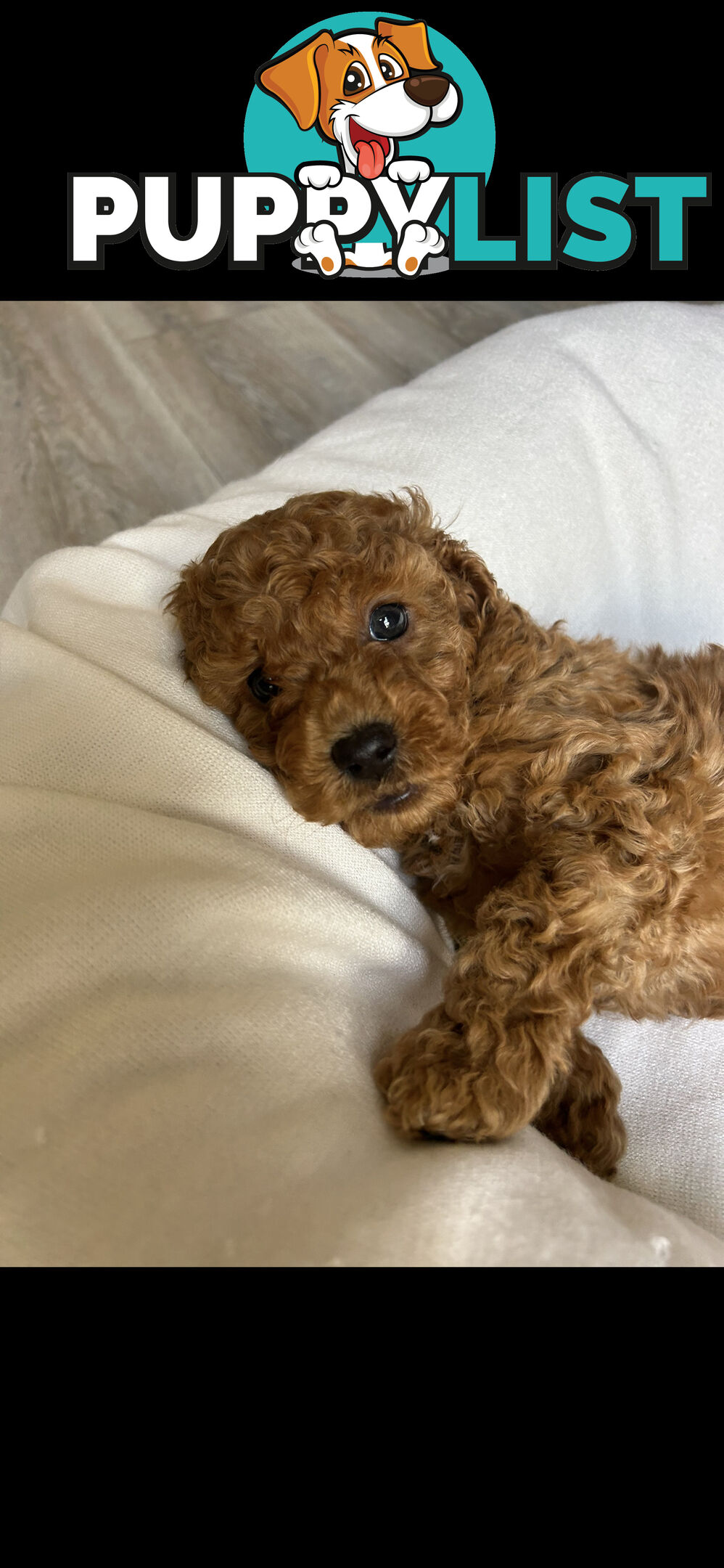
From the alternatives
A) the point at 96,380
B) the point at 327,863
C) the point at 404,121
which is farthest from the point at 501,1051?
the point at 96,380

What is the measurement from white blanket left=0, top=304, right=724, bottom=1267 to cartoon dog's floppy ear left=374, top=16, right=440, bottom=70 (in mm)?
1267

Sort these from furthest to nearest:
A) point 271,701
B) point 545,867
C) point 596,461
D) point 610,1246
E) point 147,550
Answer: point 596,461
point 147,550
point 271,701
point 545,867
point 610,1246

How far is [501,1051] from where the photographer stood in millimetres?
1848

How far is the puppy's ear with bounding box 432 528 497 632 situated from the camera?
2.28 metres

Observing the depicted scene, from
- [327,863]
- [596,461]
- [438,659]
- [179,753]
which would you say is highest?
[596,461]

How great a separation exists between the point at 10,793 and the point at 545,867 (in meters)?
1.21

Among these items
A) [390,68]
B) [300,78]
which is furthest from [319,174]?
[390,68]

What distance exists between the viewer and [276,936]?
6.44 feet

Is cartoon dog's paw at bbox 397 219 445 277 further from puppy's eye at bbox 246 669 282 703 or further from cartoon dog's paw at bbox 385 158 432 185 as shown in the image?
puppy's eye at bbox 246 669 282 703

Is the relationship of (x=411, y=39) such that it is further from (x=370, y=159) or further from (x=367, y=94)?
(x=370, y=159)

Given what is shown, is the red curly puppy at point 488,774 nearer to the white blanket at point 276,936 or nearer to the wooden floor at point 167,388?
the white blanket at point 276,936

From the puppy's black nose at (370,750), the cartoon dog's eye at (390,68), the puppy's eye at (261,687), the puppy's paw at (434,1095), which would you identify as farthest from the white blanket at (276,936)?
the cartoon dog's eye at (390,68)

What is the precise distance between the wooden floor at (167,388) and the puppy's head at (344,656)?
2130 millimetres

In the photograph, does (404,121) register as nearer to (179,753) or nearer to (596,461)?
(596,461)
